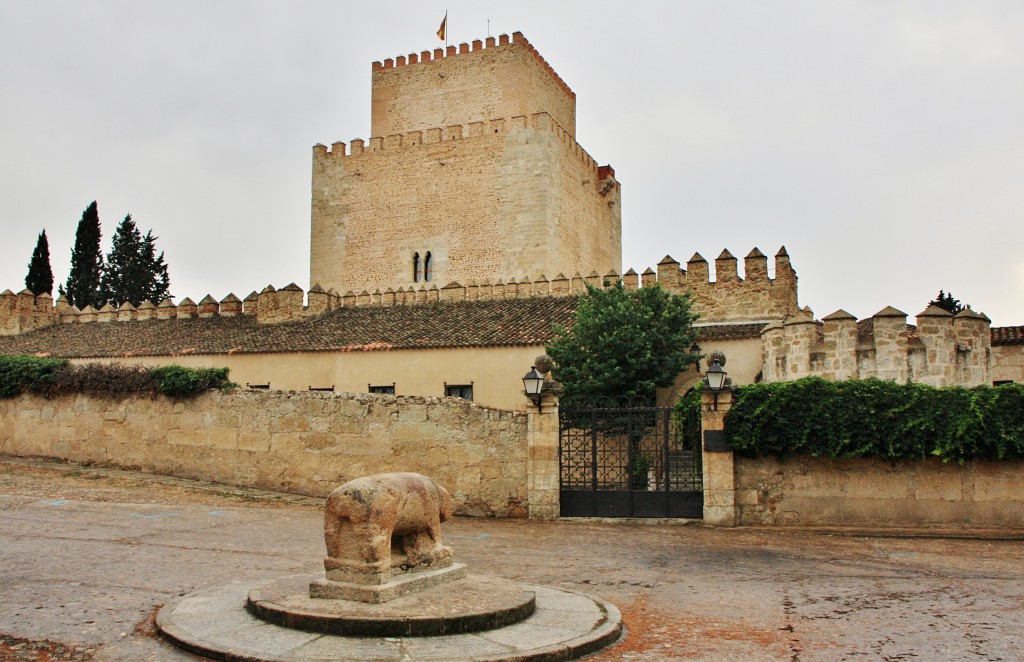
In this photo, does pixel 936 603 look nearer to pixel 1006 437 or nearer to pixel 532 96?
pixel 1006 437

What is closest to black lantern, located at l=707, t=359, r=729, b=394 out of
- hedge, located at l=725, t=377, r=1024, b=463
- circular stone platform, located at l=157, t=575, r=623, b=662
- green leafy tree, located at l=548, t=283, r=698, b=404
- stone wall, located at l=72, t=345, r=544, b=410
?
hedge, located at l=725, t=377, r=1024, b=463

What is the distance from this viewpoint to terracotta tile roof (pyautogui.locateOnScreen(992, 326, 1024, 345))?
22.7 metres

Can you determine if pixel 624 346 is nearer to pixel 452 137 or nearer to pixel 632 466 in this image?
pixel 632 466

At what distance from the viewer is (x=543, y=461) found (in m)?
13.6

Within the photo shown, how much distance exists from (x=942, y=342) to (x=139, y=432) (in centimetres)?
1682

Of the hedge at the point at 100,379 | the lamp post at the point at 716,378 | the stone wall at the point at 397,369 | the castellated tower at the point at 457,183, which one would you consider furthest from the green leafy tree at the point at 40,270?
the lamp post at the point at 716,378

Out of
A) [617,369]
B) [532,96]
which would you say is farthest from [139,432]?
[532,96]

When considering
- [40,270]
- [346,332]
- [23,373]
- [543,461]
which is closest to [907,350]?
[543,461]

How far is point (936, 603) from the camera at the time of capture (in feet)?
23.8

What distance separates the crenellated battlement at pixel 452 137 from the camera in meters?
32.7

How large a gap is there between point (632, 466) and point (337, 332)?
46.4 ft

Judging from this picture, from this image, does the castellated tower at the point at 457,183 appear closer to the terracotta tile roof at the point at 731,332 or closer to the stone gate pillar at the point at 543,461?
the terracotta tile roof at the point at 731,332

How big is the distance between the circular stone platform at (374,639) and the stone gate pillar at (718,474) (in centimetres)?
675

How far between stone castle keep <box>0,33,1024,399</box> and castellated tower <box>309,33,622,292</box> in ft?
0.24
